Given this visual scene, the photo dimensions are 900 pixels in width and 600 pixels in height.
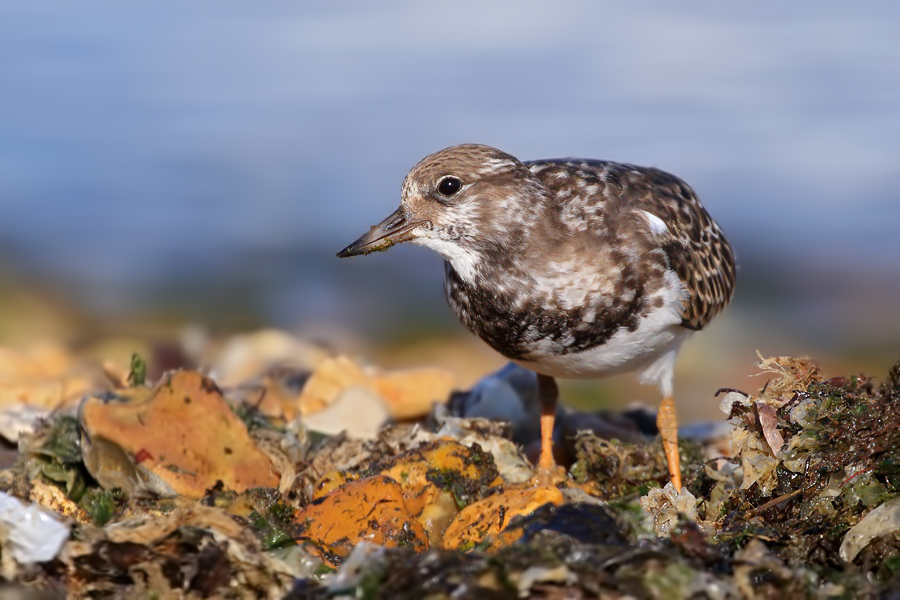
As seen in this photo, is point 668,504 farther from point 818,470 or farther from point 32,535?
point 32,535

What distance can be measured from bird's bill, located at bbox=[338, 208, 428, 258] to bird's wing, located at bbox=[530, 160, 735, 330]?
91 centimetres

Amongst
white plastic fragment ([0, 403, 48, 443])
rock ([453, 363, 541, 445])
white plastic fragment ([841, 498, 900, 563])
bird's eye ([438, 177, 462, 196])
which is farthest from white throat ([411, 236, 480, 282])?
white plastic fragment ([0, 403, 48, 443])

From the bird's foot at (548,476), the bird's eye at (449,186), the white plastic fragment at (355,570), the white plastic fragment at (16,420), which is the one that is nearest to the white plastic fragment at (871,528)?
the bird's foot at (548,476)

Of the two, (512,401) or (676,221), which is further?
(512,401)

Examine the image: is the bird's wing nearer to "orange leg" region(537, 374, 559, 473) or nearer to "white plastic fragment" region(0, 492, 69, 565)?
"orange leg" region(537, 374, 559, 473)

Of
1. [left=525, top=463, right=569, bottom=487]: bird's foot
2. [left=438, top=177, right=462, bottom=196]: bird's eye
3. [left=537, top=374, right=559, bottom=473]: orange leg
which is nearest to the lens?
[left=525, top=463, right=569, bottom=487]: bird's foot

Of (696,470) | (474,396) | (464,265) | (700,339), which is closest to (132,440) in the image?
(464,265)

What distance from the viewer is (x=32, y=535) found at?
3.88 meters

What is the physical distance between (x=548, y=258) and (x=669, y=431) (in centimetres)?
149

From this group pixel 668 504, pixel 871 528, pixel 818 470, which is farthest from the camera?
pixel 668 504

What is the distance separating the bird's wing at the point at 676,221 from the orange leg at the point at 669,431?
554mm

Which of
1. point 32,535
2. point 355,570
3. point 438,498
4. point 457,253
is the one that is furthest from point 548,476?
point 32,535

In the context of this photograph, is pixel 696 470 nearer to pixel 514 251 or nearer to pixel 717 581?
pixel 514 251

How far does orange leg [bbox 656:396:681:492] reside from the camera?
5.94 metres
